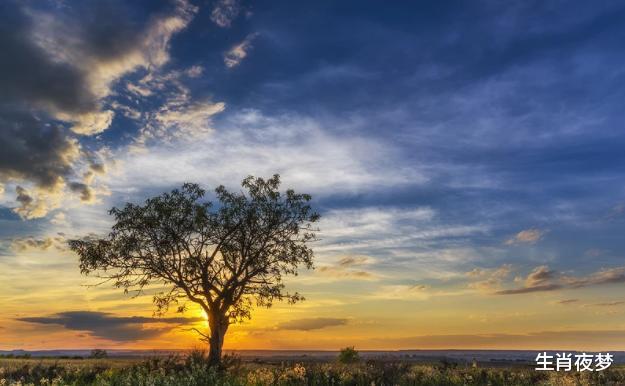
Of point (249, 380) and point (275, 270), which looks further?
point (275, 270)

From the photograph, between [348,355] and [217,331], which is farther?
[348,355]

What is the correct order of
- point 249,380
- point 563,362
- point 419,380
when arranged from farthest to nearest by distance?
1. point 563,362
2. point 419,380
3. point 249,380

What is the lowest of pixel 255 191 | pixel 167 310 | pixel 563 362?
pixel 563 362

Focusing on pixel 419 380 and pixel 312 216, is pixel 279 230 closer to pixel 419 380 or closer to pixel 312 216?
pixel 312 216

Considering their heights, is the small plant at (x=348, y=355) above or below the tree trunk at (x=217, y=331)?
below

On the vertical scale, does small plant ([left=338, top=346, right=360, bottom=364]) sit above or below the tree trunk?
below

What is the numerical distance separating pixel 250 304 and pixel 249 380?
27.9 metres

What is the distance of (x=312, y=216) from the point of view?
46.2 metres

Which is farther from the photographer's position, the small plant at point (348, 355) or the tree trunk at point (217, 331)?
the small plant at point (348, 355)

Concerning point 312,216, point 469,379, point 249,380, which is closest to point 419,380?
point 469,379

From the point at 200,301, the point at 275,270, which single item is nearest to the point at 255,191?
the point at 275,270

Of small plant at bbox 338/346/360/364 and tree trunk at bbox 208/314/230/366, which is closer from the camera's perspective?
tree trunk at bbox 208/314/230/366

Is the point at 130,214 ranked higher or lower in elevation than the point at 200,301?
higher

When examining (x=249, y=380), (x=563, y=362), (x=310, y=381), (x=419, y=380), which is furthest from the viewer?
(x=563, y=362)
